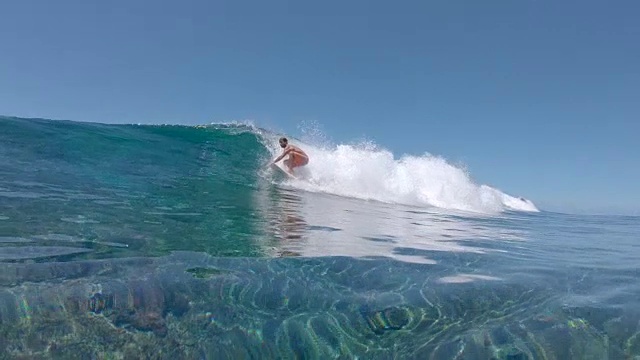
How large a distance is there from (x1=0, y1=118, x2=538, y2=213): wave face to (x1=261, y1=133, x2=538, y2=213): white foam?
0.05 m

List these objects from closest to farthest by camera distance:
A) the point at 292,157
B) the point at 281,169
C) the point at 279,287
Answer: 1. the point at 279,287
2. the point at 292,157
3. the point at 281,169

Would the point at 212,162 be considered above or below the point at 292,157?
below

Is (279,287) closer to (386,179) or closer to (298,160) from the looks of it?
(298,160)

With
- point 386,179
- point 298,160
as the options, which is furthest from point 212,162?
point 386,179

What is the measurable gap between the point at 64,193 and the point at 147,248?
157 inches

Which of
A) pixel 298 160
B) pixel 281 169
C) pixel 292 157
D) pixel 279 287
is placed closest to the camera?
pixel 279 287

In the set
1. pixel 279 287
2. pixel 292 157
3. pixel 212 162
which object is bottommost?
pixel 279 287

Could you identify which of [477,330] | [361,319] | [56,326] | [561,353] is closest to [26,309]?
[56,326]

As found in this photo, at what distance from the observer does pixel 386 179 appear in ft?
59.3

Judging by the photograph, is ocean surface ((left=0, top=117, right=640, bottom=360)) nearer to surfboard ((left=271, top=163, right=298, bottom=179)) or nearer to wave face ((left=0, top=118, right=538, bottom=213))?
wave face ((left=0, top=118, right=538, bottom=213))

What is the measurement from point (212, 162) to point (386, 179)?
753cm

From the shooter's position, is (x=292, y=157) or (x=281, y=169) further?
(x=281, y=169)

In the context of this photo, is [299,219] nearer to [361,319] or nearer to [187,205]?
[187,205]

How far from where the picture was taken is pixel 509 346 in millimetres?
3842
